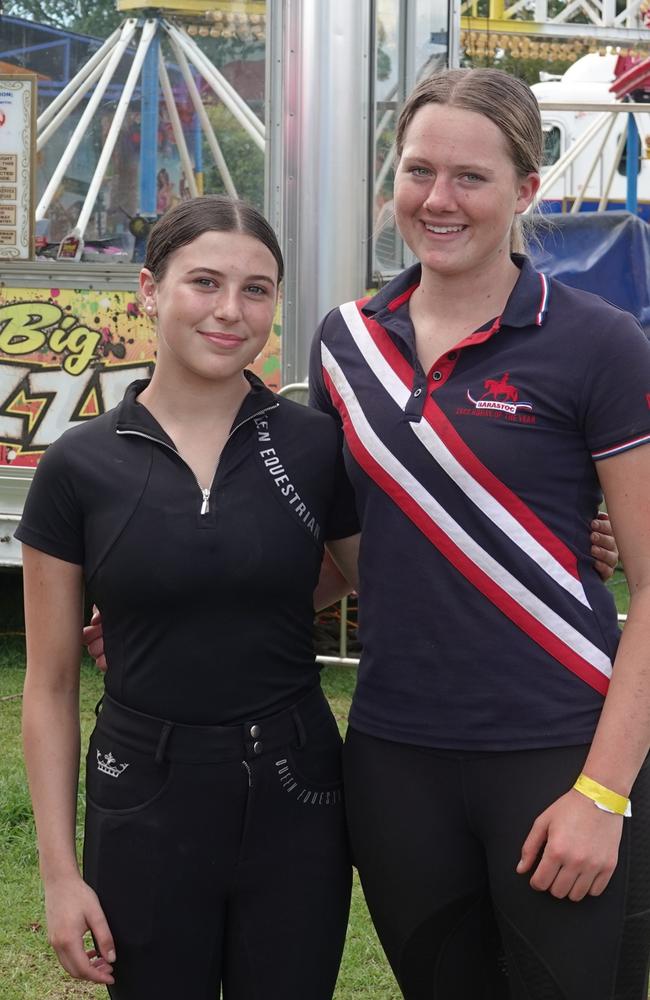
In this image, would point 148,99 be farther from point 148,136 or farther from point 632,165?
point 632,165

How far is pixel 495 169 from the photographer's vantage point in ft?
6.24

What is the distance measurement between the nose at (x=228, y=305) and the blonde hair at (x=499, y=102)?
361 millimetres

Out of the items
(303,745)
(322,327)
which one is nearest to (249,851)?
(303,745)

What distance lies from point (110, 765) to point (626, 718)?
771mm

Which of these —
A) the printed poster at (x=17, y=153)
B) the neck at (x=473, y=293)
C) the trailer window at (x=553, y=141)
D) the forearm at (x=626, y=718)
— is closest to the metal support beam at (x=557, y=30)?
the trailer window at (x=553, y=141)

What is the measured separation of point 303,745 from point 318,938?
299mm

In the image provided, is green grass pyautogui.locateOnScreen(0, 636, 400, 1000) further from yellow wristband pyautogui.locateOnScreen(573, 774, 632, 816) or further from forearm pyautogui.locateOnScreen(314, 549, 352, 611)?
yellow wristband pyautogui.locateOnScreen(573, 774, 632, 816)

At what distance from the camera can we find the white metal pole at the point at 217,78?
4711 millimetres

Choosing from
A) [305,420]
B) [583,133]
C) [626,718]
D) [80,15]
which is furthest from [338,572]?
[583,133]

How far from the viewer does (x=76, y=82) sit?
15.9 feet

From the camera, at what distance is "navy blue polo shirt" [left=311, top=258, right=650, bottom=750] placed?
1.82 metres

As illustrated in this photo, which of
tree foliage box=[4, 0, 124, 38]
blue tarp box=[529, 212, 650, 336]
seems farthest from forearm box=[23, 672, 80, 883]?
blue tarp box=[529, 212, 650, 336]

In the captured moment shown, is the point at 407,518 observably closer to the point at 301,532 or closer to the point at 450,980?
the point at 301,532

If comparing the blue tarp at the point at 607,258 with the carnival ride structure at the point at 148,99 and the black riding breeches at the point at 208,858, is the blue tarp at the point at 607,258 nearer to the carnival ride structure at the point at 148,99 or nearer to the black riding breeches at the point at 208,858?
the carnival ride structure at the point at 148,99
